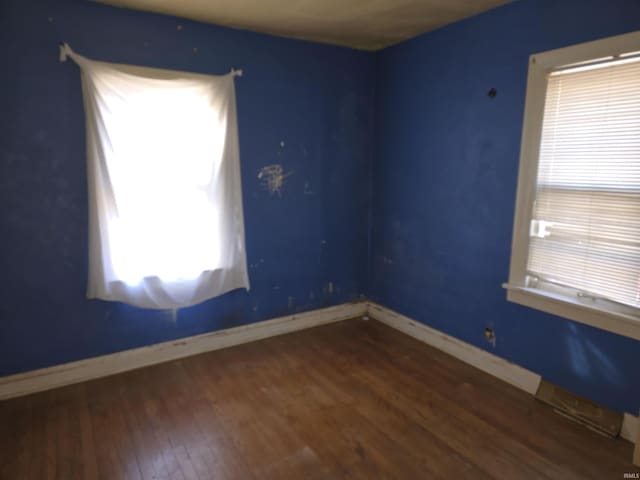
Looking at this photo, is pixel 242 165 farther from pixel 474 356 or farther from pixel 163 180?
pixel 474 356

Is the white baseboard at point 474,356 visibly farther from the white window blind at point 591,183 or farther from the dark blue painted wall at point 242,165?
the white window blind at point 591,183

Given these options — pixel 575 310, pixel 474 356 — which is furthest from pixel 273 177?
pixel 575 310

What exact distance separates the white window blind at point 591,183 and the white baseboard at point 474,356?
0.62 metres

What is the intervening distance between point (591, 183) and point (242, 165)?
88.5 inches

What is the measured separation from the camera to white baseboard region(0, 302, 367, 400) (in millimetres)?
2480

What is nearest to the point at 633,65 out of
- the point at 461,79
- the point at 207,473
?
the point at 461,79

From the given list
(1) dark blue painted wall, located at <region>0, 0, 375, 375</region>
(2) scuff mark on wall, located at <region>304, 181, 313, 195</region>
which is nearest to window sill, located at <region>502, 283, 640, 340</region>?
(1) dark blue painted wall, located at <region>0, 0, 375, 375</region>

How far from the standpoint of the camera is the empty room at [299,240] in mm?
2055

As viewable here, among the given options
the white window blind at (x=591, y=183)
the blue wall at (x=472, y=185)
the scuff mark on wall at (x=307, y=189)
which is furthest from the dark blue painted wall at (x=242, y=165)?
the white window blind at (x=591, y=183)

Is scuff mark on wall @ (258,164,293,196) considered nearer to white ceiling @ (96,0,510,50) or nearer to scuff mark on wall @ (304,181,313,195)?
scuff mark on wall @ (304,181,313,195)

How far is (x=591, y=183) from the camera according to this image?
2.15m

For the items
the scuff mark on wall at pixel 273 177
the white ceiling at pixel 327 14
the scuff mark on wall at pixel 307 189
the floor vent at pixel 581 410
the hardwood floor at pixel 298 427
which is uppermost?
the white ceiling at pixel 327 14

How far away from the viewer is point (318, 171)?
11.2ft

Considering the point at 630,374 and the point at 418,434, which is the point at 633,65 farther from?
the point at 418,434
